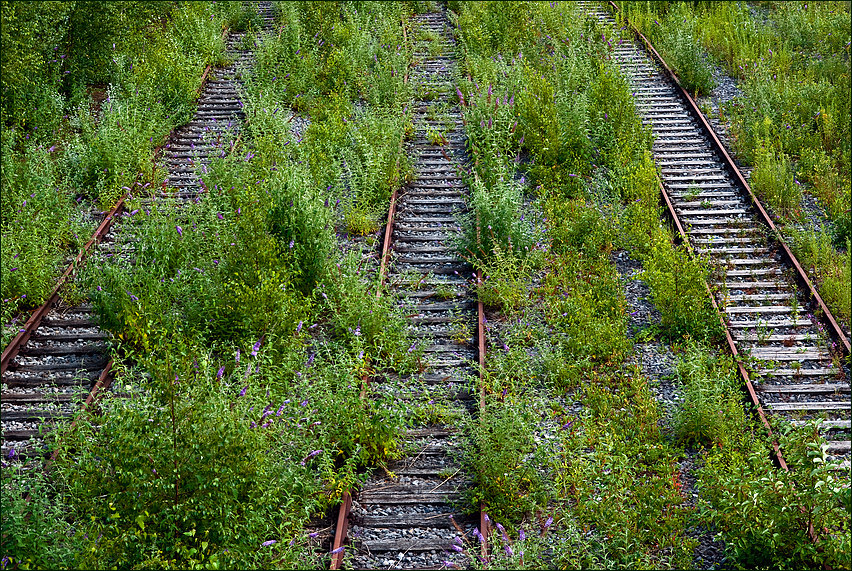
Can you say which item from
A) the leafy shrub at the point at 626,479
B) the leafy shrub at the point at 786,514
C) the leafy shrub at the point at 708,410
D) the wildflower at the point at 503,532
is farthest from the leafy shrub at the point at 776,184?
the wildflower at the point at 503,532

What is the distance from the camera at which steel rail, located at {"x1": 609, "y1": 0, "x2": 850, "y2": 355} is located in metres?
9.28

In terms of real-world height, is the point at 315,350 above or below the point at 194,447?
below

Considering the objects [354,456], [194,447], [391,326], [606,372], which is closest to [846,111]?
[606,372]

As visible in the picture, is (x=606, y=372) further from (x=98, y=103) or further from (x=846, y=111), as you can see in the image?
(x=98, y=103)

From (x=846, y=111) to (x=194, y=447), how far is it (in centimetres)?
1157

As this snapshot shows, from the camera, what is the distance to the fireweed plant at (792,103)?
10.8m

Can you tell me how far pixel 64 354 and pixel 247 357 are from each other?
213cm

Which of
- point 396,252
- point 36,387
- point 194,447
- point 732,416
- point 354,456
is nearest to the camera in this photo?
point 194,447

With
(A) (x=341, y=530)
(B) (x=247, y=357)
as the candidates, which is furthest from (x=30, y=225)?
(A) (x=341, y=530)

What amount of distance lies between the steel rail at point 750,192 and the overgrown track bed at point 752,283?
0.02 m

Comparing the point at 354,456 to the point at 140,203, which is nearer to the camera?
the point at 354,456

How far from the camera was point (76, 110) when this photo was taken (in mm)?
13844

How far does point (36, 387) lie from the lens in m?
8.49

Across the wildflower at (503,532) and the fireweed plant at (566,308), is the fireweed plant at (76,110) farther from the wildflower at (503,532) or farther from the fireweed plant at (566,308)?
the wildflower at (503,532)
